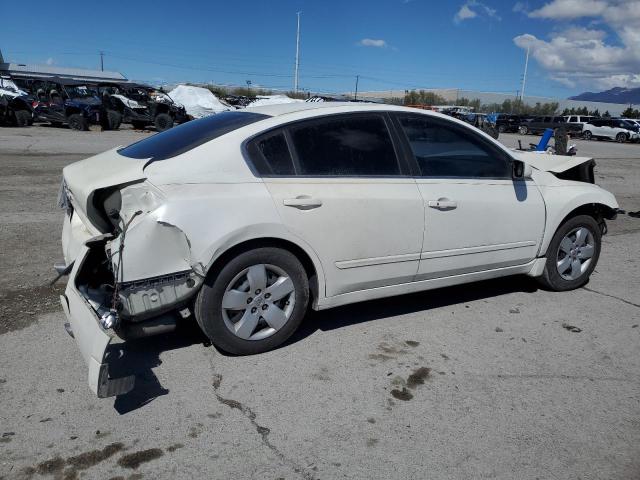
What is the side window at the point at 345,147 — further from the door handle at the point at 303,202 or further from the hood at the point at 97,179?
the hood at the point at 97,179

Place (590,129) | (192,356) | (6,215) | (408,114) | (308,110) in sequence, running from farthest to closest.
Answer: (590,129), (6,215), (408,114), (308,110), (192,356)

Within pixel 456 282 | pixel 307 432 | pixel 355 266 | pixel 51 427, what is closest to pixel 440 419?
pixel 307 432

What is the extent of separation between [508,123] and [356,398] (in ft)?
149

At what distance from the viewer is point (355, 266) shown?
3.88 m

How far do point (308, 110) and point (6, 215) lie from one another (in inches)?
201

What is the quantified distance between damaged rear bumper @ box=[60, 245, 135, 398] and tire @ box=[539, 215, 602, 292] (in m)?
3.72

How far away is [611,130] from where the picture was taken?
40.1m

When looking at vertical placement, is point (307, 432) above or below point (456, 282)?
below

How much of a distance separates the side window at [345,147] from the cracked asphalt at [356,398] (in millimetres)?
1221

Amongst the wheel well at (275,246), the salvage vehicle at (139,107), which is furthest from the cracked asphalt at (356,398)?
the salvage vehicle at (139,107)

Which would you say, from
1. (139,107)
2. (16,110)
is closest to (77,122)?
(16,110)

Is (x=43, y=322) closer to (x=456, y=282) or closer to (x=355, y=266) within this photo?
(x=355, y=266)

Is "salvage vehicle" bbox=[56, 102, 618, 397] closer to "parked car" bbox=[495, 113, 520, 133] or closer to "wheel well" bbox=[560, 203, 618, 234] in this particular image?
"wheel well" bbox=[560, 203, 618, 234]

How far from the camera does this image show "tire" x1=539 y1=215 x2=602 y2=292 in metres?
4.95
